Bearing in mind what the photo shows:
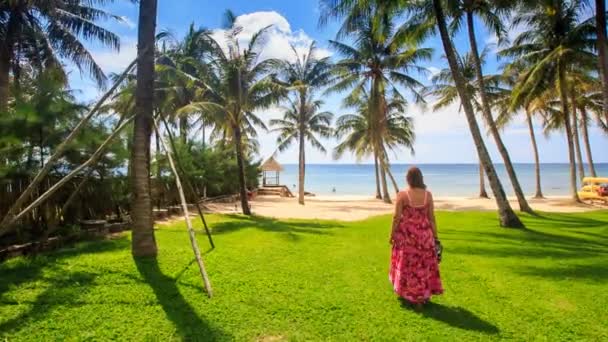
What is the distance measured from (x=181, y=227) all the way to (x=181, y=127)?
12187mm

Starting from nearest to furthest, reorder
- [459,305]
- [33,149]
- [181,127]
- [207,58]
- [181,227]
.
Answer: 1. [459,305]
2. [33,149]
3. [181,227]
4. [207,58]
5. [181,127]

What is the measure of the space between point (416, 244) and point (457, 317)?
0.89 meters

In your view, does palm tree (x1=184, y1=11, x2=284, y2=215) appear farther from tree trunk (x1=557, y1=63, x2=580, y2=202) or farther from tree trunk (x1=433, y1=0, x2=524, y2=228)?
tree trunk (x1=557, y1=63, x2=580, y2=202)

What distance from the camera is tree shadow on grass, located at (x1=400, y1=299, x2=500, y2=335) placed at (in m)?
3.70

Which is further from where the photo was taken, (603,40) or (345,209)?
(345,209)

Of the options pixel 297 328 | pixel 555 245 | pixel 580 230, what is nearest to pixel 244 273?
pixel 297 328

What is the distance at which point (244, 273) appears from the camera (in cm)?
567

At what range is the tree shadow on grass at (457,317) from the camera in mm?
3701

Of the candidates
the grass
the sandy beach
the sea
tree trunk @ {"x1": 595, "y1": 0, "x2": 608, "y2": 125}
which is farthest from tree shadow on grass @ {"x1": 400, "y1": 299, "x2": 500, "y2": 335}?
the sandy beach

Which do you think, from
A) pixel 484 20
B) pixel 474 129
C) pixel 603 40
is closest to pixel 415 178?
pixel 474 129

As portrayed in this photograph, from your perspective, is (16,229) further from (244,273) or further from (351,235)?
(351,235)

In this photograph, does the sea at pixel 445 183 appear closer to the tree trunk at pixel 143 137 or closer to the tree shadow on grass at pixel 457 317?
the tree shadow on grass at pixel 457 317

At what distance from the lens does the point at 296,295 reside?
4664 mm

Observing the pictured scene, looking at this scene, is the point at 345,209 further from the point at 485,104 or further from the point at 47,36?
the point at 47,36
